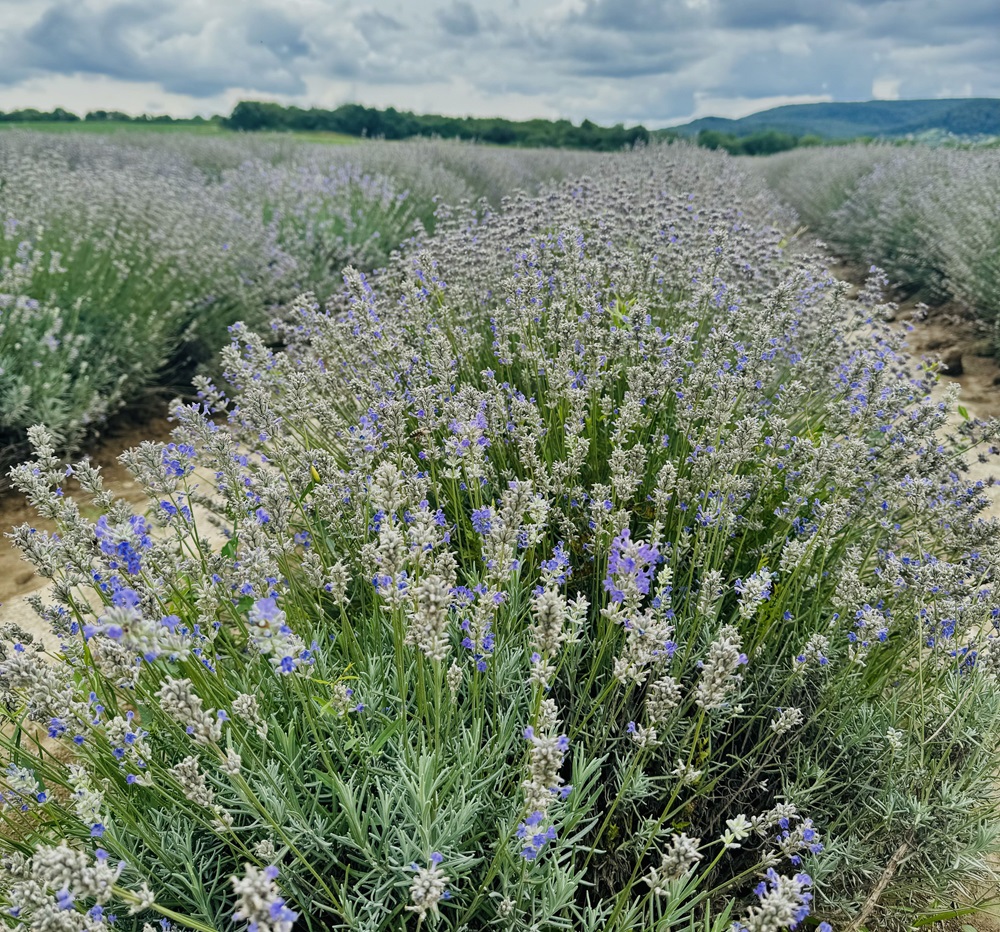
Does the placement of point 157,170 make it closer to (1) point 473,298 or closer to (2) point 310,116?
(1) point 473,298

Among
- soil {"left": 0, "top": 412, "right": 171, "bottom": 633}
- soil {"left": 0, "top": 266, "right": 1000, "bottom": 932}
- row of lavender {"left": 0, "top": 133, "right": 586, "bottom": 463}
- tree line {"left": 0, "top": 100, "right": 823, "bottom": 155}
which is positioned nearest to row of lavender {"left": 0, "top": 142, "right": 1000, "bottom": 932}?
soil {"left": 0, "top": 266, "right": 1000, "bottom": 932}

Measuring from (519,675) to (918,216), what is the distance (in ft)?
34.0

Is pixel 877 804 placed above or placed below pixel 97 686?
below

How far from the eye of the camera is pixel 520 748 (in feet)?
6.19

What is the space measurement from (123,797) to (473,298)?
10.5 feet

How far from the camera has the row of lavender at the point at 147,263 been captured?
4867 millimetres

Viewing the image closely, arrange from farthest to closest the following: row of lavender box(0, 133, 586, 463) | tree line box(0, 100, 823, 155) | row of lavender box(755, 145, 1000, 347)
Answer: tree line box(0, 100, 823, 155)
row of lavender box(755, 145, 1000, 347)
row of lavender box(0, 133, 586, 463)

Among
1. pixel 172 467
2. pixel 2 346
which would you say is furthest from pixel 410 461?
pixel 2 346

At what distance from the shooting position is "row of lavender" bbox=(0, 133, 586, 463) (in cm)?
487

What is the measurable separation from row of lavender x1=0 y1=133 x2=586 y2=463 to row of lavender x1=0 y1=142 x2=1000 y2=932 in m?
2.76

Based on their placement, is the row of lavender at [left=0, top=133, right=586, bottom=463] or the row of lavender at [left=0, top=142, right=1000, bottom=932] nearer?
the row of lavender at [left=0, top=142, right=1000, bottom=932]

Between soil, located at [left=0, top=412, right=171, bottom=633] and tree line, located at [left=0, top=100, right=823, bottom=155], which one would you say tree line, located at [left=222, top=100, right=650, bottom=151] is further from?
soil, located at [left=0, top=412, right=171, bottom=633]

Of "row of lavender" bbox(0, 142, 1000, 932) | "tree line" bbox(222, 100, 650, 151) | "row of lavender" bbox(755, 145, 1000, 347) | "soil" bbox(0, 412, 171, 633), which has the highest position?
"tree line" bbox(222, 100, 650, 151)

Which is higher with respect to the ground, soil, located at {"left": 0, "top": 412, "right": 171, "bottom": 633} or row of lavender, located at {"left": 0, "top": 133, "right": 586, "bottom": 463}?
row of lavender, located at {"left": 0, "top": 133, "right": 586, "bottom": 463}
